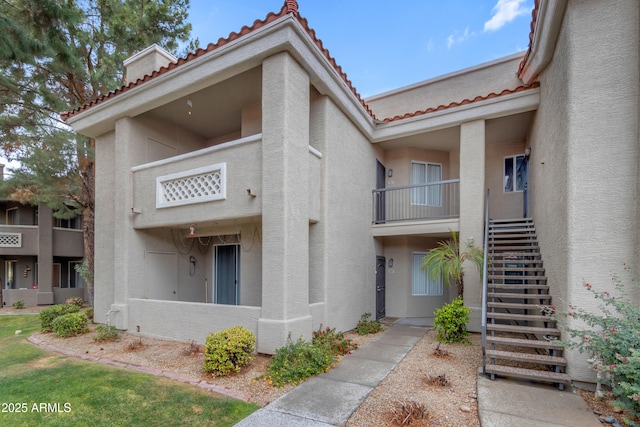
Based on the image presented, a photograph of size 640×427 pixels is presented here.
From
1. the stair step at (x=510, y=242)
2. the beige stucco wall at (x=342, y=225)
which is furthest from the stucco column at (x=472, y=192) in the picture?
the beige stucco wall at (x=342, y=225)

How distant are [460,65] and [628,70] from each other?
758 cm

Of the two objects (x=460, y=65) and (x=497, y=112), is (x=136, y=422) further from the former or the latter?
(x=460, y=65)

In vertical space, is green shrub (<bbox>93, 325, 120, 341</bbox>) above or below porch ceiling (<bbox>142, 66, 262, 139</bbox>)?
below

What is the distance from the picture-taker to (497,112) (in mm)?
9133

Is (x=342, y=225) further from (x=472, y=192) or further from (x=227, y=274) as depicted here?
(x=227, y=274)

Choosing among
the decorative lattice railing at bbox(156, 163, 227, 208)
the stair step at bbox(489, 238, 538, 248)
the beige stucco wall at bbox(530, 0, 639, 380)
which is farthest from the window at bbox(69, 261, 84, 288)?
the beige stucco wall at bbox(530, 0, 639, 380)

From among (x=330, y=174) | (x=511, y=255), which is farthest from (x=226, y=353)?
(x=511, y=255)

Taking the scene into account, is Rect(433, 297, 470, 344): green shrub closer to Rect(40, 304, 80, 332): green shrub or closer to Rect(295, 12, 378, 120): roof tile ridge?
Rect(295, 12, 378, 120): roof tile ridge

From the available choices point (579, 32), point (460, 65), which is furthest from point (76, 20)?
point (460, 65)

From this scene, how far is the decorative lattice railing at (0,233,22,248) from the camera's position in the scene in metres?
18.6

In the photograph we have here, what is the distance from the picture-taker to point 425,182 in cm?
1233

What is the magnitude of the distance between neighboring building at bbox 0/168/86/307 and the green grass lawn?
611 inches

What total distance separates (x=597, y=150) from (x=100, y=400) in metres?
8.99

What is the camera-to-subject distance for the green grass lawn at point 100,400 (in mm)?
4434
